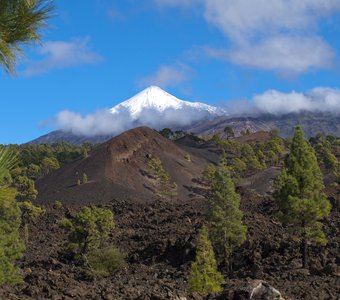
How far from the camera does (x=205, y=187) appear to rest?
105 meters

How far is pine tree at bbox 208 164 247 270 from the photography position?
36.4 m

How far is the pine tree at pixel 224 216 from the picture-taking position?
36.4 m

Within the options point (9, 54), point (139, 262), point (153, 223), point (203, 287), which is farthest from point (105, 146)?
A: point (9, 54)

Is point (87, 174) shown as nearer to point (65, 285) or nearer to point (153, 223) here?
point (153, 223)

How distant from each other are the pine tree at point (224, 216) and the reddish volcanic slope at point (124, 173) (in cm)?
5015

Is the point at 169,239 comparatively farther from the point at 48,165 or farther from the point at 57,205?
the point at 48,165

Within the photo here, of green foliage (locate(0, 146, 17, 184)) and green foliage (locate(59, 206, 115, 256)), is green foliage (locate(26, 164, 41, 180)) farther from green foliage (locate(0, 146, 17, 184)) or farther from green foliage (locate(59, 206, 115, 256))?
green foliage (locate(0, 146, 17, 184))

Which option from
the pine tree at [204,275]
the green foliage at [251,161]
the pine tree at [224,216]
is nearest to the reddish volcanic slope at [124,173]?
the green foliage at [251,161]

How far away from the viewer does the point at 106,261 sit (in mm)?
41906

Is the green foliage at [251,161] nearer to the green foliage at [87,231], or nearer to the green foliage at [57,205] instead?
the green foliage at [57,205]

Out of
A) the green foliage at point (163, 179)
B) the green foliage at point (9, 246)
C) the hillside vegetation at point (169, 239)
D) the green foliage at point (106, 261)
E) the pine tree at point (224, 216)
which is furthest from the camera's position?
the green foliage at point (163, 179)

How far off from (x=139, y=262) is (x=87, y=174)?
55836 millimetres

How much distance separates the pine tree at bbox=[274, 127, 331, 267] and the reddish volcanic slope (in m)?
56.1

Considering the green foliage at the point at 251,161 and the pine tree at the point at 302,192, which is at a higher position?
the green foliage at the point at 251,161
